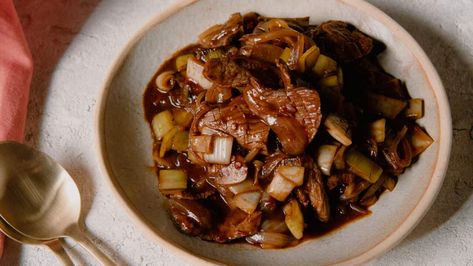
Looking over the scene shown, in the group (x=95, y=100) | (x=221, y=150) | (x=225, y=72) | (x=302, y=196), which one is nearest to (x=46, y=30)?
(x=95, y=100)

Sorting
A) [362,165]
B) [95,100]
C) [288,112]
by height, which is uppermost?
[288,112]

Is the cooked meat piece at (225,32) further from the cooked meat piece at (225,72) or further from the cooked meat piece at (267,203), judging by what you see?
the cooked meat piece at (267,203)

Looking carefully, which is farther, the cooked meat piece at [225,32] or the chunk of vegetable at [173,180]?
the cooked meat piece at [225,32]

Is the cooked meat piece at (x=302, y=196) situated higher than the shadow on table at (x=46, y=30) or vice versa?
the cooked meat piece at (x=302, y=196)

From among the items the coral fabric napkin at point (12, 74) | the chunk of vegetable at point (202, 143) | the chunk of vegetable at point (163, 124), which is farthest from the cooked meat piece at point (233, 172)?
the coral fabric napkin at point (12, 74)

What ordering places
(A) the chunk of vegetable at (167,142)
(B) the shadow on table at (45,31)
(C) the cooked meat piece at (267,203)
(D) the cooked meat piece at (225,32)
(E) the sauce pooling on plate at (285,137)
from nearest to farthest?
(E) the sauce pooling on plate at (285,137) < (C) the cooked meat piece at (267,203) < (A) the chunk of vegetable at (167,142) < (D) the cooked meat piece at (225,32) < (B) the shadow on table at (45,31)

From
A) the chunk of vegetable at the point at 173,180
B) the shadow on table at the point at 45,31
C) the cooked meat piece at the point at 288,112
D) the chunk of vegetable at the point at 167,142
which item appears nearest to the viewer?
the cooked meat piece at the point at 288,112

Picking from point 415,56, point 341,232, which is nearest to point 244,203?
point 341,232

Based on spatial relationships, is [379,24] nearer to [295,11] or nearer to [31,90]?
[295,11]

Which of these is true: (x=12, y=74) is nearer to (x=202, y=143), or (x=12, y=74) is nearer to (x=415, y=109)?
(x=202, y=143)
